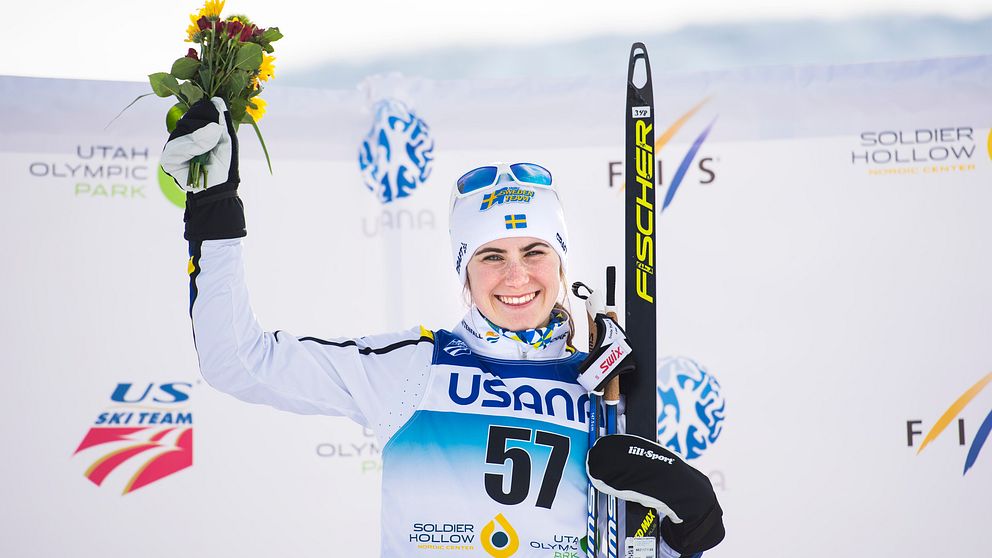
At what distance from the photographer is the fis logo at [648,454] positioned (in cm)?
202

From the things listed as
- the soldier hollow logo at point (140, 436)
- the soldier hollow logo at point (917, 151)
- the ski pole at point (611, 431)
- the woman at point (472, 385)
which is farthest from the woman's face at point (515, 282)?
the soldier hollow logo at point (917, 151)

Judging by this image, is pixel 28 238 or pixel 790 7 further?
pixel 790 7

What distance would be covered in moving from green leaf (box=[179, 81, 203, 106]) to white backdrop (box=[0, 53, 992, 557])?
5.74 ft

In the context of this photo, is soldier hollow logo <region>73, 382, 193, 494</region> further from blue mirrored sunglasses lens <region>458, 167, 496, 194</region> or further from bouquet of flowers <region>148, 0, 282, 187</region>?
bouquet of flowers <region>148, 0, 282, 187</region>

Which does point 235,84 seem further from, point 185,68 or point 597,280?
point 597,280

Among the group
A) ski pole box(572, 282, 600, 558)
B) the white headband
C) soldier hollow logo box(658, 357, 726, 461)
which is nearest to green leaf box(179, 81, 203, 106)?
the white headband

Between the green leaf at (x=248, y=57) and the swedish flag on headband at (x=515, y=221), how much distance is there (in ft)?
2.22

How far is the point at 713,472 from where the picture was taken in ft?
12.3

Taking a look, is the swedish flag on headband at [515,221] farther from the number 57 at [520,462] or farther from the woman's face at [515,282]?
the number 57 at [520,462]

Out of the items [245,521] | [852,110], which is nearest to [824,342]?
[852,110]

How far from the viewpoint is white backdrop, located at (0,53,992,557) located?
3.60m

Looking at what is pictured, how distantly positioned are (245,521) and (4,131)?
5.75 ft

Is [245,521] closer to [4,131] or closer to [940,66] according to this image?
[4,131]

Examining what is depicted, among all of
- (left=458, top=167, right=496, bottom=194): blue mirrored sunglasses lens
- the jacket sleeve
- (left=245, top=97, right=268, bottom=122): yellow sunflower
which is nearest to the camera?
the jacket sleeve
